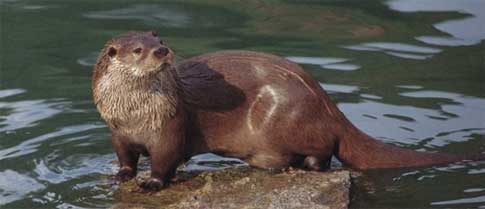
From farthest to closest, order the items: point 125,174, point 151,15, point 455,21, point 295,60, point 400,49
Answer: point 151,15
point 455,21
point 400,49
point 295,60
point 125,174

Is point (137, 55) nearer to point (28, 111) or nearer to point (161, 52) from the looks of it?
point (161, 52)

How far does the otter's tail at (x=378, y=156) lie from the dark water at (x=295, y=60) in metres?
0.04

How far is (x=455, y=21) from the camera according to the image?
887cm

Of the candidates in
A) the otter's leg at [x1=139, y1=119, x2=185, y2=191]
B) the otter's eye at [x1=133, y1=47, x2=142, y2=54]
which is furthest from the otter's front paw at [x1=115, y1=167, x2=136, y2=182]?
the otter's eye at [x1=133, y1=47, x2=142, y2=54]

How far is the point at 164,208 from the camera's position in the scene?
545 cm

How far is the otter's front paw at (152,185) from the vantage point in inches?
225

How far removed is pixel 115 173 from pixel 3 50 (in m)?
2.59

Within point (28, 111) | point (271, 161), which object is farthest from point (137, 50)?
point (28, 111)

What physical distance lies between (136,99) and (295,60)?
233cm

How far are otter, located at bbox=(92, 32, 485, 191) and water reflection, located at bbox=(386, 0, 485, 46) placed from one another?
2.49 meters

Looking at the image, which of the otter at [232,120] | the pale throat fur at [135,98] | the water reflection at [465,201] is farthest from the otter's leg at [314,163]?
the pale throat fur at [135,98]

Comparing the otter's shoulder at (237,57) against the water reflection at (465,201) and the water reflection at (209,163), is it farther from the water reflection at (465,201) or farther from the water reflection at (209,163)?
the water reflection at (465,201)

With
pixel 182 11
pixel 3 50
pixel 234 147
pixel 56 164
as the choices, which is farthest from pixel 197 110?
pixel 182 11

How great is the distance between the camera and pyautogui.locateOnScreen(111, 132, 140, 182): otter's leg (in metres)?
5.74
